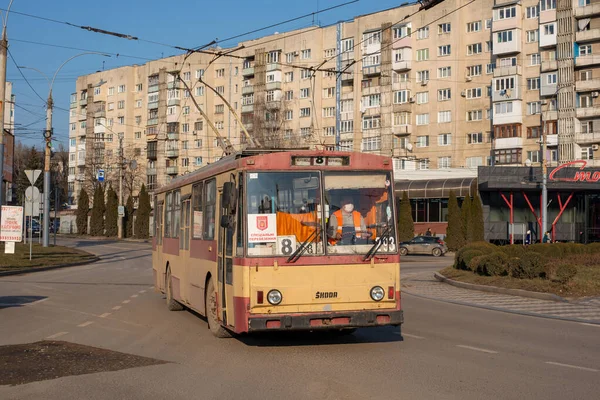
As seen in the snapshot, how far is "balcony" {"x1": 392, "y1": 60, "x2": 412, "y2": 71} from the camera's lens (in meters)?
74.0

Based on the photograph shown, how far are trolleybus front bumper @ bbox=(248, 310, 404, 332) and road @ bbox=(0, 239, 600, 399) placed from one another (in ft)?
1.28

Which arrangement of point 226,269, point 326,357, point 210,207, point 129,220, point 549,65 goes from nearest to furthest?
point 326,357 < point 226,269 < point 210,207 < point 549,65 < point 129,220

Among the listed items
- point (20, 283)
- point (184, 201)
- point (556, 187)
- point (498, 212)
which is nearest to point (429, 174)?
point (498, 212)

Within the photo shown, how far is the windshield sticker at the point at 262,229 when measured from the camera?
10156 millimetres

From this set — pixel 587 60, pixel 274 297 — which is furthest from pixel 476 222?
pixel 274 297

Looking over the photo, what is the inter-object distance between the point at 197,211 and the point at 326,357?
4.12 metres

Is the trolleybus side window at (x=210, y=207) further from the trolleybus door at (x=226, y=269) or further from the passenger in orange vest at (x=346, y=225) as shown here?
the passenger in orange vest at (x=346, y=225)

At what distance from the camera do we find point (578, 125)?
64.9 m

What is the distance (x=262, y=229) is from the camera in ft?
33.4

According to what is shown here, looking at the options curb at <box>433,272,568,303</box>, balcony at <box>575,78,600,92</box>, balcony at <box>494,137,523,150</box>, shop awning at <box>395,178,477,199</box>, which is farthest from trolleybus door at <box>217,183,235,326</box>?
balcony at <box>494,137,523,150</box>

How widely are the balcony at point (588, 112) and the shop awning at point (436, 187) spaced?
419 inches

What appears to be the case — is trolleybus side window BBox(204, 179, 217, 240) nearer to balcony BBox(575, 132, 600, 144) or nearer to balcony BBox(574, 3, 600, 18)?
balcony BBox(575, 132, 600, 144)

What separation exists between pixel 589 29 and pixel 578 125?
7.76 m

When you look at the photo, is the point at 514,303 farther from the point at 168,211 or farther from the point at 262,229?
the point at 262,229
